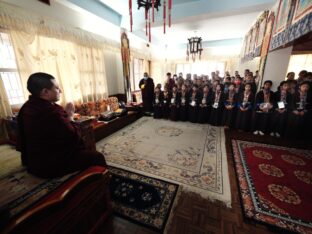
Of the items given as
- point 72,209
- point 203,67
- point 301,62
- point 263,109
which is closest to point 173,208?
point 72,209

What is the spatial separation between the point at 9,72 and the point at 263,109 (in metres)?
5.69

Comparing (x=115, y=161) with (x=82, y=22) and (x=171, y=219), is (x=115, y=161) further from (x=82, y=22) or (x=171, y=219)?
(x=82, y=22)

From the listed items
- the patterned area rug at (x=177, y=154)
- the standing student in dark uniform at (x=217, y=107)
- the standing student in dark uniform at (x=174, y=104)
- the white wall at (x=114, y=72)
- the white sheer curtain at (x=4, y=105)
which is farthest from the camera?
the white wall at (x=114, y=72)

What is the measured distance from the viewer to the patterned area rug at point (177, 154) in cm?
214

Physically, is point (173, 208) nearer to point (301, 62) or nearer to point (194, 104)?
point (194, 104)

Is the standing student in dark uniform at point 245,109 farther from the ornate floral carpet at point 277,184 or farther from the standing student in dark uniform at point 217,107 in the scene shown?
the ornate floral carpet at point 277,184

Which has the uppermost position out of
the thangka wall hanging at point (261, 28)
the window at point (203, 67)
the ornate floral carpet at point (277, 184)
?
the thangka wall hanging at point (261, 28)

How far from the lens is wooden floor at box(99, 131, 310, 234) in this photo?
4.77 ft

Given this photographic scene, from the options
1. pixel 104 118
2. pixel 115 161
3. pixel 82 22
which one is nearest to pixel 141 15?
pixel 82 22

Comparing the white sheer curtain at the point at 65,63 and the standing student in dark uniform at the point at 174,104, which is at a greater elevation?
the white sheer curtain at the point at 65,63

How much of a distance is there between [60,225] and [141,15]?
540 centimetres

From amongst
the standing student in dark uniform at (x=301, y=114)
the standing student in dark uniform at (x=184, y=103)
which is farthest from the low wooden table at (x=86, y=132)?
the standing student in dark uniform at (x=301, y=114)

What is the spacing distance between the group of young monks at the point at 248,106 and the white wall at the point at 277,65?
0.80 ft

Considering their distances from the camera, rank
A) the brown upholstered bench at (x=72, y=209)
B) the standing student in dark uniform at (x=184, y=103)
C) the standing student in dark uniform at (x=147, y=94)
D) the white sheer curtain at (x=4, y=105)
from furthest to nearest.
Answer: the standing student in dark uniform at (x=147, y=94) < the standing student in dark uniform at (x=184, y=103) < the white sheer curtain at (x=4, y=105) < the brown upholstered bench at (x=72, y=209)
